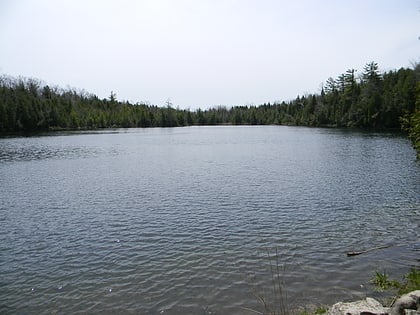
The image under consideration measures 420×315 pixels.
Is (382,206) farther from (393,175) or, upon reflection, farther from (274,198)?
(393,175)

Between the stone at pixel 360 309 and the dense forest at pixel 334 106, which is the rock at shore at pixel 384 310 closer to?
the stone at pixel 360 309

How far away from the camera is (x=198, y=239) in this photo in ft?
58.5

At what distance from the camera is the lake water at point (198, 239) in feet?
40.1

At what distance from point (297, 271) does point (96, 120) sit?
621 feet

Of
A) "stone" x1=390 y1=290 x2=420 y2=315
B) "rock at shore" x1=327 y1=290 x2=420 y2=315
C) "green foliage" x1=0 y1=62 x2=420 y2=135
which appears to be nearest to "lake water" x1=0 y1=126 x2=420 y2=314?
"rock at shore" x1=327 y1=290 x2=420 y2=315

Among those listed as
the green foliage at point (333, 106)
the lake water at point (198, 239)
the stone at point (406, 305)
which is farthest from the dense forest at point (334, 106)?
the stone at point (406, 305)

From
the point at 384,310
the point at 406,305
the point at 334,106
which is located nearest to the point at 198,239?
the point at 384,310

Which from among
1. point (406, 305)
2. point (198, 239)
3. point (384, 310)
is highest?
point (406, 305)

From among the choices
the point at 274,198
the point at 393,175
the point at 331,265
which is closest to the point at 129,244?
the point at 331,265

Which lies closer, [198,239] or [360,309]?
[360,309]

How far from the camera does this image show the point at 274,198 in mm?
26172

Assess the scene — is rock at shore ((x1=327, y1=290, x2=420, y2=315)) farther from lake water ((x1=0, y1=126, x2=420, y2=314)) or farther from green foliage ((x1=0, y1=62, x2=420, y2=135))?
green foliage ((x1=0, y1=62, x2=420, y2=135))

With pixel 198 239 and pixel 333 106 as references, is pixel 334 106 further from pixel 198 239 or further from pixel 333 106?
pixel 198 239

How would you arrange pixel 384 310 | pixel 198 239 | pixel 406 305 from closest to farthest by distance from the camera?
pixel 406 305 < pixel 384 310 < pixel 198 239
